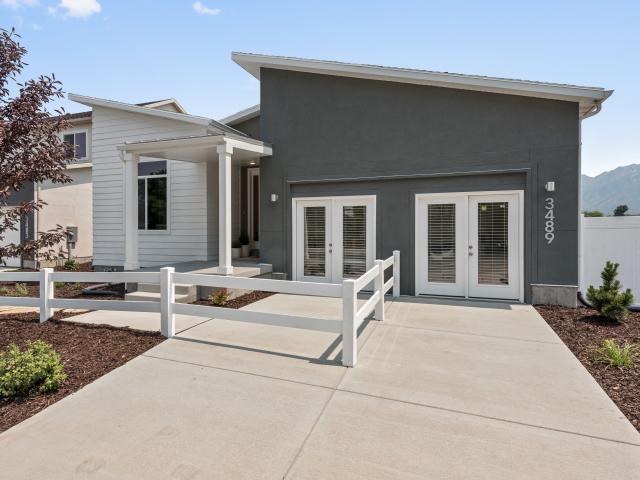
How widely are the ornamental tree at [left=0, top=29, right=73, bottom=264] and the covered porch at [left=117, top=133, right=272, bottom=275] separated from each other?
3.10 metres

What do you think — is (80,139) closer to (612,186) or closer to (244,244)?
(244,244)

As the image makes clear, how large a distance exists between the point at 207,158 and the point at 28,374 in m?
7.23

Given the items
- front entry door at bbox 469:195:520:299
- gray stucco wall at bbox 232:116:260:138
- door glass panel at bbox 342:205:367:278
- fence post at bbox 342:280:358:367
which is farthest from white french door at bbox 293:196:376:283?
fence post at bbox 342:280:358:367

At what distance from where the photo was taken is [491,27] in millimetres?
7520

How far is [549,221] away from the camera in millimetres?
7520

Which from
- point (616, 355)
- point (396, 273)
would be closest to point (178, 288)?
point (396, 273)

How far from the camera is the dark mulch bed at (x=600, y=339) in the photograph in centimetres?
378

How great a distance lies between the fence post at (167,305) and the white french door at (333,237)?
438 cm

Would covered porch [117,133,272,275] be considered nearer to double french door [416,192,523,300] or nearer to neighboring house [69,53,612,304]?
neighboring house [69,53,612,304]

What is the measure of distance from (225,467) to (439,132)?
25.4ft

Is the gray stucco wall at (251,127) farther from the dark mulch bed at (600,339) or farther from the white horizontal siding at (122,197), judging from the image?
the dark mulch bed at (600,339)

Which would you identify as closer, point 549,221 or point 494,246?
point 549,221

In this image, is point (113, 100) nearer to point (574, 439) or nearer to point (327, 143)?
point (327, 143)

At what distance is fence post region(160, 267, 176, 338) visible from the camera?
18.2ft
